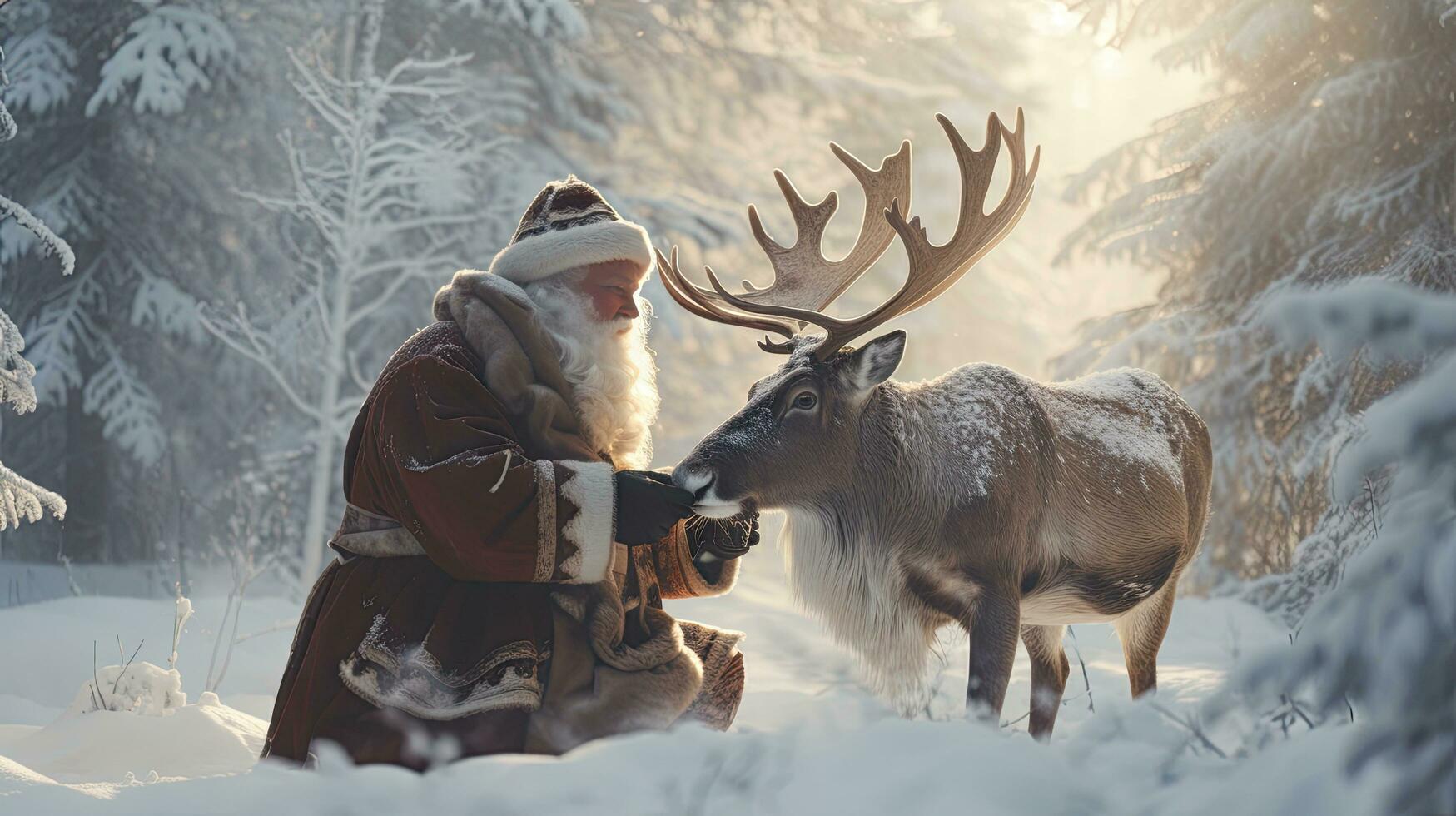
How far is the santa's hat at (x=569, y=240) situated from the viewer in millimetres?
3201

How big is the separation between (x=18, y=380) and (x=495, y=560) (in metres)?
3.80

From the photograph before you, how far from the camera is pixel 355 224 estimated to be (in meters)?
10.3

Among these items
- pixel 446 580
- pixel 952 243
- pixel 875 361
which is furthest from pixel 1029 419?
pixel 446 580

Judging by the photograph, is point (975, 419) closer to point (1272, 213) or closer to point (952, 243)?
point (952, 243)

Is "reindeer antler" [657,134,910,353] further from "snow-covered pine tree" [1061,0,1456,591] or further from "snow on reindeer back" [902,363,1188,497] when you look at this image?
"snow-covered pine tree" [1061,0,1456,591]

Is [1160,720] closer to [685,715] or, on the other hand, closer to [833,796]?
[833,796]

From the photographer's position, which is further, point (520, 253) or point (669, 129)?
point (669, 129)

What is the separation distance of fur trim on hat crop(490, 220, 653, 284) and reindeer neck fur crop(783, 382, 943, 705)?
2.88ft

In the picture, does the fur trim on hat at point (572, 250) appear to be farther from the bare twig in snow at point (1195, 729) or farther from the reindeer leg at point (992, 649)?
the bare twig in snow at point (1195, 729)

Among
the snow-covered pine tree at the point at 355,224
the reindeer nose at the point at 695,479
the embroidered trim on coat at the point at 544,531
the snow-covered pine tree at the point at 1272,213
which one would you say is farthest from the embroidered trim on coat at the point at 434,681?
the snow-covered pine tree at the point at 355,224

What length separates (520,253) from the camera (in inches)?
128

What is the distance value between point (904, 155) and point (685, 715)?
6.54ft

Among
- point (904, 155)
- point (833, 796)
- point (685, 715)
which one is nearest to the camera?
point (833, 796)

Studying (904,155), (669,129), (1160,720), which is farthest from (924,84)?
(1160,720)
